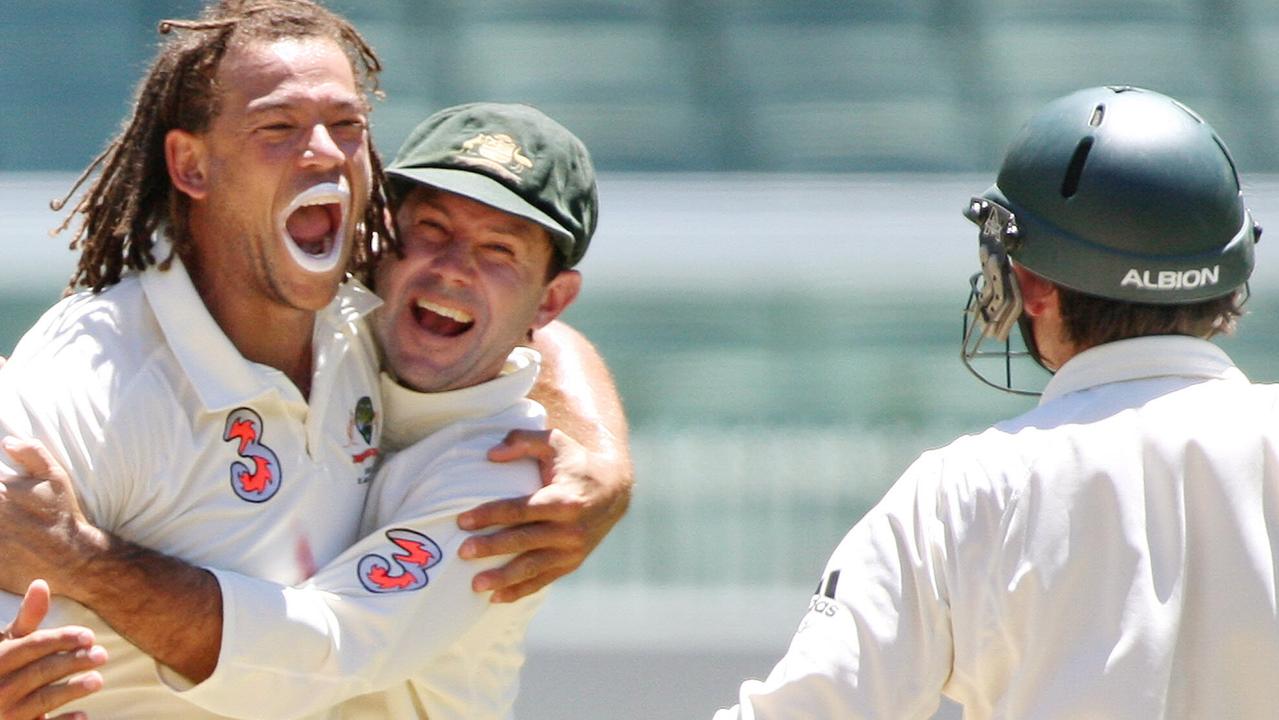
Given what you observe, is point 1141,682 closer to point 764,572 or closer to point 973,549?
point 973,549

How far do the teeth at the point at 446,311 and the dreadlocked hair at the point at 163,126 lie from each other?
1.12ft

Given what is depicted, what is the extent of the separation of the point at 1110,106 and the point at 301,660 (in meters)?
1.16

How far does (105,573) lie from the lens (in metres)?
2.30

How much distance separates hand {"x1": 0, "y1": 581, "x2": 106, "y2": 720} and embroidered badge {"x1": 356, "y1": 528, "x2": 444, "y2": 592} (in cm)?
36

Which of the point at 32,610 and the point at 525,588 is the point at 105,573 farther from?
the point at 525,588

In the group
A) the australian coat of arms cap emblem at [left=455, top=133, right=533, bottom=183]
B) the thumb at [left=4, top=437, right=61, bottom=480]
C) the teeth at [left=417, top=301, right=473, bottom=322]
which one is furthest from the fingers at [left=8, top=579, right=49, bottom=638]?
the australian coat of arms cap emblem at [left=455, top=133, right=533, bottom=183]

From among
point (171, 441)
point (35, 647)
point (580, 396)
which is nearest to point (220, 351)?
point (171, 441)

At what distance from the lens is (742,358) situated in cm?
524

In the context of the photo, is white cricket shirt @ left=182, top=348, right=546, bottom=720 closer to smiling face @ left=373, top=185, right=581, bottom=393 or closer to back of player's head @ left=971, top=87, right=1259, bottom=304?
smiling face @ left=373, top=185, right=581, bottom=393

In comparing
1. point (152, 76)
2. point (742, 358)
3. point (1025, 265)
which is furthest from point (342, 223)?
point (742, 358)

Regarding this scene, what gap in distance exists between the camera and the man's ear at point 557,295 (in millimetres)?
2869

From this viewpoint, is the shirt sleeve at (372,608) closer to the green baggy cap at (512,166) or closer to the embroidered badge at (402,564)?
the embroidered badge at (402,564)

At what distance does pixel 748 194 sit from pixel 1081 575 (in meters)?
3.26

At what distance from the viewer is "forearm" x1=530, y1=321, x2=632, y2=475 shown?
299cm
